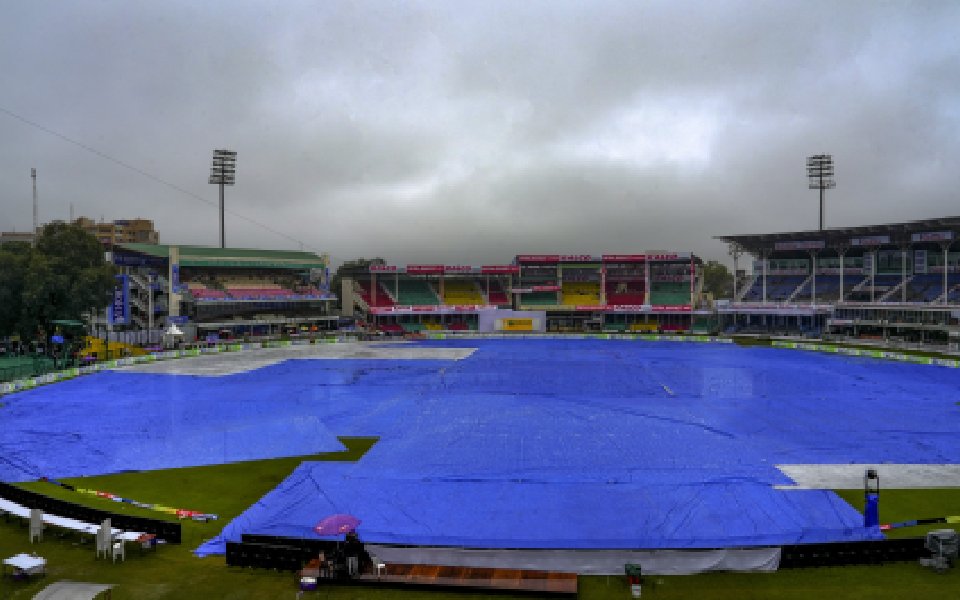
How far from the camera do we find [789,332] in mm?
80812

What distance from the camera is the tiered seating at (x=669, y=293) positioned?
9569 centimetres

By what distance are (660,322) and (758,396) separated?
57.6 meters

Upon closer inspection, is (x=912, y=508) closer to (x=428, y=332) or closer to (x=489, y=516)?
(x=489, y=516)

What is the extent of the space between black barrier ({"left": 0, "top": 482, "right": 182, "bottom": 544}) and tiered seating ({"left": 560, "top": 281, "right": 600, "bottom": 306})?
281ft

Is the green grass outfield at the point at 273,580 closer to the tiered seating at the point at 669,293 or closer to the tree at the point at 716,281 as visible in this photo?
the tiered seating at the point at 669,293

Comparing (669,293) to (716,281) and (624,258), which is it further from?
(716,281)

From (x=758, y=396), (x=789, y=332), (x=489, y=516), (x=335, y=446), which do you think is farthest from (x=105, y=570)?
(x=789, y=332)

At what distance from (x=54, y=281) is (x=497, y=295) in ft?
213

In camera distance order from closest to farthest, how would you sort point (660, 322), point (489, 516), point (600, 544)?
point (600, 544) → point (489, 516) → point (660, 322)

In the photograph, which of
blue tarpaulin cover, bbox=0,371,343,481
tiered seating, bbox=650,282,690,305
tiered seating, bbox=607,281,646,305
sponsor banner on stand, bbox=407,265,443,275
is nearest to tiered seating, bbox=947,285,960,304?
tiered seating, bbox=650,282,690,305

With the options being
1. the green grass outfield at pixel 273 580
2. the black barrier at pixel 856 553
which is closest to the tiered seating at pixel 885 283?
the green grass outfield at pixel 273 580

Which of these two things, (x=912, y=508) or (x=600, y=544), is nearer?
(x=600, y=544)

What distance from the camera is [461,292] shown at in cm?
10006

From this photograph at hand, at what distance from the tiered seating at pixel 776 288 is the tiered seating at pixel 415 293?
168 feet
